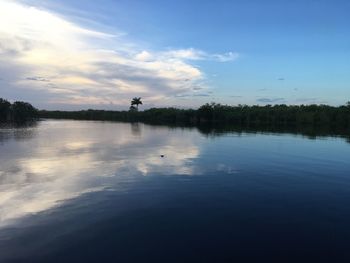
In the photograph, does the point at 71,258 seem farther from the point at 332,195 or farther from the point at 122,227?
the point at 332,195

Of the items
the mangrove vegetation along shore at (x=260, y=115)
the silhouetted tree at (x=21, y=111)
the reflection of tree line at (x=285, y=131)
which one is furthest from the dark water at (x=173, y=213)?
the silhouetted tree at (x=21, y=111)

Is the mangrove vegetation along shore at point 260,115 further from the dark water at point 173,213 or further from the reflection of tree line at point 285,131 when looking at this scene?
the dark water at point 173,213

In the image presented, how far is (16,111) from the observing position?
14512cm

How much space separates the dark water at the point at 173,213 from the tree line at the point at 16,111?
106m

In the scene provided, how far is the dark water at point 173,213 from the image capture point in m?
10.6

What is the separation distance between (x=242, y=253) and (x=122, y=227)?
4.19 m

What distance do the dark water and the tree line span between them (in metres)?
106

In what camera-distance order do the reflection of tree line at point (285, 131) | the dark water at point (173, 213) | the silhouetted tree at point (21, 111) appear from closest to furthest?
the dark water at point (173, 213), the reflection of tree line at point (285, 131), the silhouetted tree at point (21, 111)

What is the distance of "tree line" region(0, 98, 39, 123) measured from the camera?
128625mm

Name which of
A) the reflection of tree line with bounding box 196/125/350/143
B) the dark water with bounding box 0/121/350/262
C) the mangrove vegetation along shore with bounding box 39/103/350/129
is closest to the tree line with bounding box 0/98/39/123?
the mangrove vegetation along shore with bounding box 39/103/350/129

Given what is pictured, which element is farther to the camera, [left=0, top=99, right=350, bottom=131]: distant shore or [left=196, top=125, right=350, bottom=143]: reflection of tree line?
[left=0, top=99, right=350, bottom=131]: distant shore

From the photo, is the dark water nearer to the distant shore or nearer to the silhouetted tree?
the distant shore

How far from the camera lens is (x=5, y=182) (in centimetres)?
1970

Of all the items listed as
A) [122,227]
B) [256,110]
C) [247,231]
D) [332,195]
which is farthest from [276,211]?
[256,110]
